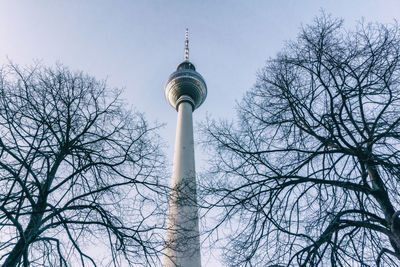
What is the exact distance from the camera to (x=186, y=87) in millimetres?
37656

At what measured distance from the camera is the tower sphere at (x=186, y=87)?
37562 mm

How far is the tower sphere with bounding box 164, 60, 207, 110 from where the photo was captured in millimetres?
37562

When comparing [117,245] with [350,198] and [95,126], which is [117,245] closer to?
[95,126]

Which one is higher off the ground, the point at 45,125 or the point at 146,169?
the point at 45,125

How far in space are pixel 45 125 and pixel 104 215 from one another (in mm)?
2424

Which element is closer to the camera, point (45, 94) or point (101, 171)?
point (45, 94)

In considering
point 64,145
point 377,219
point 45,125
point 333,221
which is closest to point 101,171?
point 64,145

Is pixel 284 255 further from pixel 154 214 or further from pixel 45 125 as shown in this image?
pixel 45 125

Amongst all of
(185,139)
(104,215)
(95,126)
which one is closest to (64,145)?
(95,126)

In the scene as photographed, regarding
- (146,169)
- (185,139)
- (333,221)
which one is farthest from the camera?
(185,139)

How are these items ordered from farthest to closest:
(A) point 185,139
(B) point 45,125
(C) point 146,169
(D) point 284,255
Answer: (A) point 185,139, (C) point 146,169, (B) point 45,125, (D) point 284,255

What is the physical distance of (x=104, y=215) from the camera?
588cm

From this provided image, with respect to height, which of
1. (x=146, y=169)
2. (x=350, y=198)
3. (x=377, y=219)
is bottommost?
(x=377, y=219)

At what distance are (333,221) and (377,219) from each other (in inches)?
35.5
